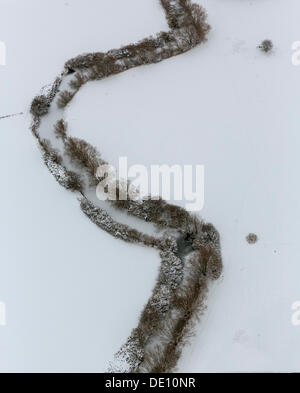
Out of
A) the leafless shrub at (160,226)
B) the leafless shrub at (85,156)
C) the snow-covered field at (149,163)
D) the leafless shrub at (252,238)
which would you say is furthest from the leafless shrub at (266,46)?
the leafless shrub at (85,156)

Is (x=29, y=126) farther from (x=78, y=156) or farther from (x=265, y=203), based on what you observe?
(x=265, y=203)

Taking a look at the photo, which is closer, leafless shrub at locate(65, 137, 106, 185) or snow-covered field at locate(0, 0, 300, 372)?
snow-covered field at locate(0, 0, 300, 372)

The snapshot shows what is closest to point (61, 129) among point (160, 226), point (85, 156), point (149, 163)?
point (85, 156)

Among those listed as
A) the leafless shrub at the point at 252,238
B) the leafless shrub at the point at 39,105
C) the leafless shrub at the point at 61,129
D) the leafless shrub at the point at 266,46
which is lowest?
the leafless shrub at the point at 252,238

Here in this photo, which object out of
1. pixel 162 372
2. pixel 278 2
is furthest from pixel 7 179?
pixel 278 2

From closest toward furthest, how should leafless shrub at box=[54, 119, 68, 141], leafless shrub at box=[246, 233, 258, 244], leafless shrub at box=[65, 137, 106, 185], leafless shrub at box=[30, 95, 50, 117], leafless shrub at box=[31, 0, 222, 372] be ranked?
leafless shrub at box=[31, 0, 222, 372], leafless shrub at box=[246, 233, 258, 244], leafless shrub at box=[65, 137, 106, 185], leafless shrub at box=[54, 119, 68, 141], leafless shrub at box=[30, 95, 50, 117]

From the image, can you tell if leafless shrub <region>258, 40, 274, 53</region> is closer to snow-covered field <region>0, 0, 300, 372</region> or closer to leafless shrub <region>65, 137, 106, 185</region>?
snow-covered field <region>0, 0, 300, 372</region>

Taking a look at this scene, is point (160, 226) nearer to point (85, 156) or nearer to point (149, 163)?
point (149, 163)

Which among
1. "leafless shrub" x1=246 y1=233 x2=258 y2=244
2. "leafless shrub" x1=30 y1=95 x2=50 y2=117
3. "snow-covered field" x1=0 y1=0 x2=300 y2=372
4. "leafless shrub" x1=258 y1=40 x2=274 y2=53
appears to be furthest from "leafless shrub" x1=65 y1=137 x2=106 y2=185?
"leafless shrub" x1=258 y1=40 x2=274 y2=53

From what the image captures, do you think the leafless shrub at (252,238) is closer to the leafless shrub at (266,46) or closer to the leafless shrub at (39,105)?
the leafless shrub at (266,46)
